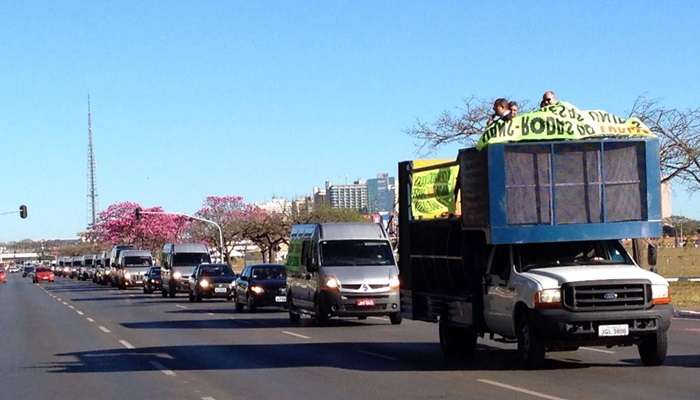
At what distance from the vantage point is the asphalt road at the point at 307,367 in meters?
14.6

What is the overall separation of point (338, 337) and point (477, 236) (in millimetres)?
7737

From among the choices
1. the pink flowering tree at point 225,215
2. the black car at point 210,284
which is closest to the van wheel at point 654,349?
the black car at point 210,284

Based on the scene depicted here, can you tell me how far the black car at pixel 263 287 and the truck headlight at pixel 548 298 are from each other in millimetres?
20292

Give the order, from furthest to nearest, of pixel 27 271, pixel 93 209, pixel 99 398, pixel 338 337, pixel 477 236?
1. pixel 93 209
2. pixel 27 271
3. pixel 338 337
4. pixel 477 236
5. pixel 99 398

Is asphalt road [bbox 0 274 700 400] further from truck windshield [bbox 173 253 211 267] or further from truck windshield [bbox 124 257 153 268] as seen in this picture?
truck windshield [bbox 124 257 153 268]

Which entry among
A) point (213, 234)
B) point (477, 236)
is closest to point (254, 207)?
point (213, 234)

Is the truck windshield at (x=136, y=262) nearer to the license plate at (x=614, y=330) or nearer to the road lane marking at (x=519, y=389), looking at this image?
the road lane marking at (x=519, y=389)

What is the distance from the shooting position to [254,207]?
10244 cm

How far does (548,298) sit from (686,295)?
868 inches

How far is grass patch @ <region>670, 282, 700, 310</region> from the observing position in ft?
105

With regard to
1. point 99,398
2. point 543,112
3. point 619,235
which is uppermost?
point 543,112

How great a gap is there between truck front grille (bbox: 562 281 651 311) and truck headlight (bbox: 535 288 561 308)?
88mm

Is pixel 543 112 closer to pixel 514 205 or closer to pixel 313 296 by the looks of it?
pixel 514 205

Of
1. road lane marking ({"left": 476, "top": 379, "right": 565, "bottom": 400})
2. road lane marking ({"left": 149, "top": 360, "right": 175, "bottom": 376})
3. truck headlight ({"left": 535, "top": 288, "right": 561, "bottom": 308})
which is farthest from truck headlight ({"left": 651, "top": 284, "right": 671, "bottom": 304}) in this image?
road lane marking ({"left": 149, "top": 360, "right": 175, "bottom": 376})
